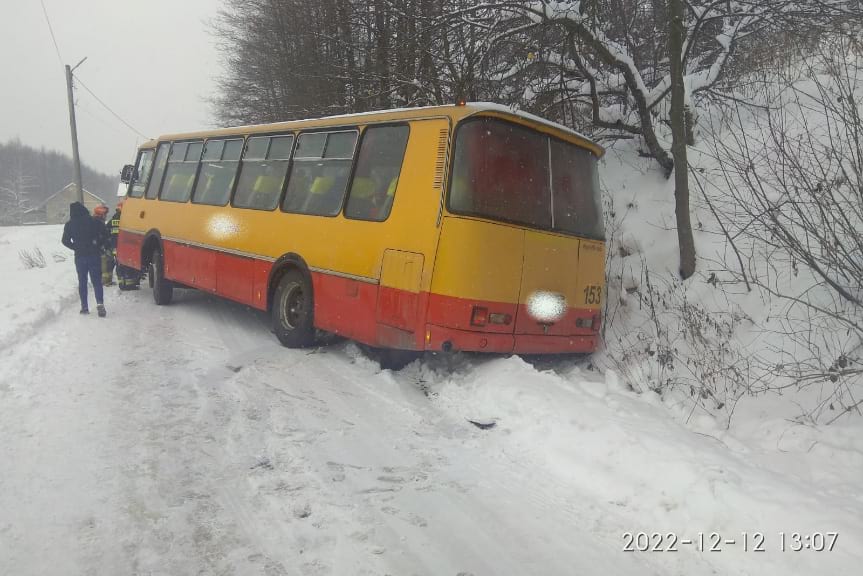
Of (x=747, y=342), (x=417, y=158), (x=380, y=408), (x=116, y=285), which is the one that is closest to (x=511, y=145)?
(x=417, y=158)

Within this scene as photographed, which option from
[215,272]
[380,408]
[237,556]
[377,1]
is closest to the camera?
[237,556]

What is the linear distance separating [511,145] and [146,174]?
892 centimetres

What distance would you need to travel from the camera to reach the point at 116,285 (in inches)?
520

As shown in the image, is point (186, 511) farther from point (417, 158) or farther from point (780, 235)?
point (780, 235)

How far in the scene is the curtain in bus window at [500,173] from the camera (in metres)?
5.53

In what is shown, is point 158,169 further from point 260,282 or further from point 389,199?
point 389,199

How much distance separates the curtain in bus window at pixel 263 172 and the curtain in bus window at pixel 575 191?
12.2 ft

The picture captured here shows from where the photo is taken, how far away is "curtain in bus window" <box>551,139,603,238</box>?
6.19 m

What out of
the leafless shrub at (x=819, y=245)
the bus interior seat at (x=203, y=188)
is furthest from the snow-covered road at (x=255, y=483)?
the bus interior seat at (x=203, y=188)

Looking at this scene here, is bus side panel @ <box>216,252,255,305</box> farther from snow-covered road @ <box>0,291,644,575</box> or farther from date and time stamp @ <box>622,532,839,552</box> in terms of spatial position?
date and time stamp @ <box>622,532,839,552</box>

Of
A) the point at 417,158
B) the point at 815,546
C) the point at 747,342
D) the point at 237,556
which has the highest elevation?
the point at 417,158

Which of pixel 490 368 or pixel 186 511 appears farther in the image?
pixel 490 368

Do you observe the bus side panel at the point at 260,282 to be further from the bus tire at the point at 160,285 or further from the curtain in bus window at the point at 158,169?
the curtain in bus window at the point at 158,169

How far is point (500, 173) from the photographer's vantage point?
5.68 meters
